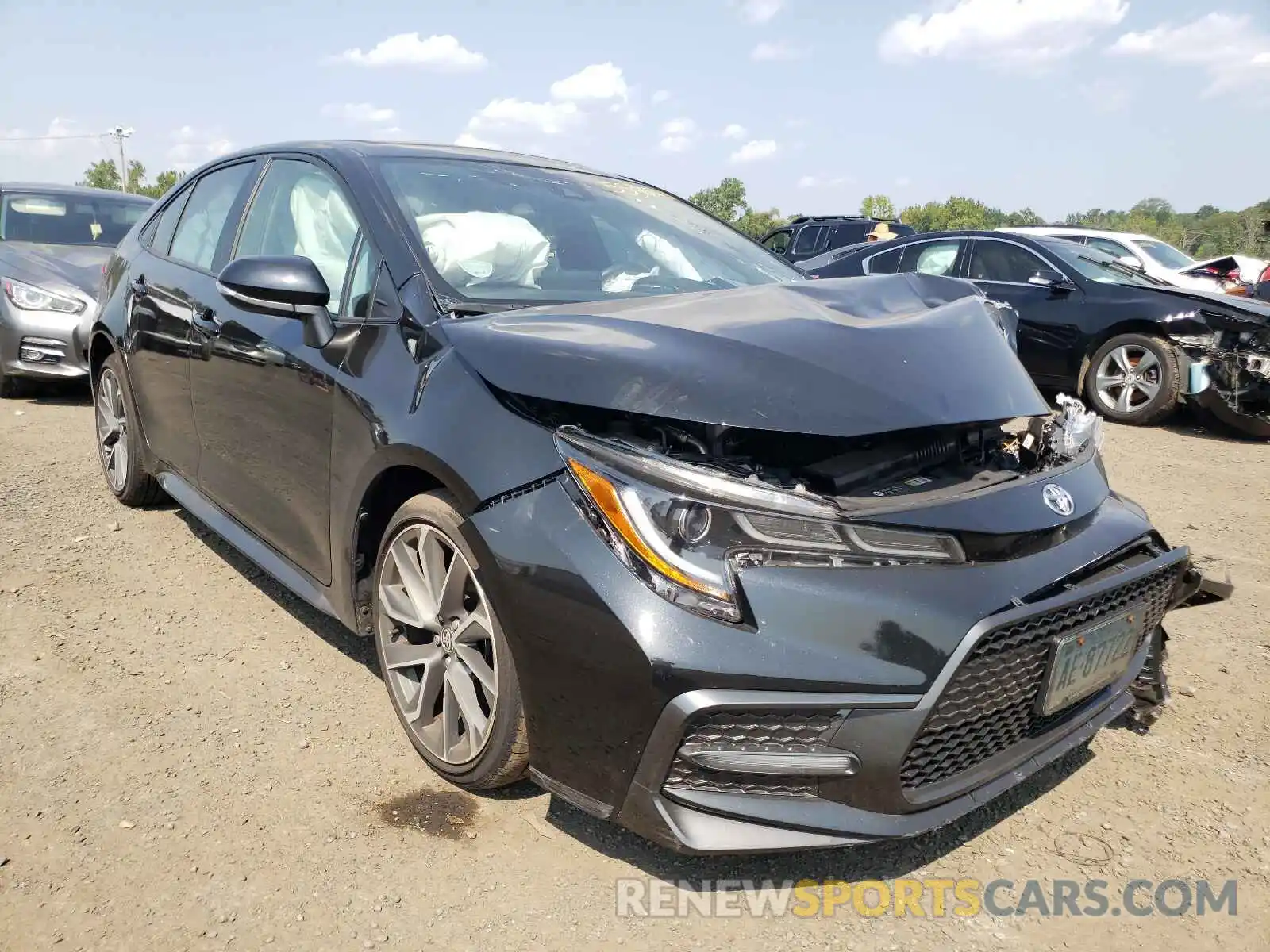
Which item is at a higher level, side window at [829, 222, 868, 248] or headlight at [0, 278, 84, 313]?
side window at [829, 222, 868, 248]

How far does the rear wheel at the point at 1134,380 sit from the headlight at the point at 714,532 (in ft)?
20.3

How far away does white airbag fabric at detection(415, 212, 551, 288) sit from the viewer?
256 centimetres

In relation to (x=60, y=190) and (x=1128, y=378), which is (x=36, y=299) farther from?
(x=1128, y=378)

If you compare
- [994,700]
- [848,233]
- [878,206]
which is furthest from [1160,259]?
[878,206]

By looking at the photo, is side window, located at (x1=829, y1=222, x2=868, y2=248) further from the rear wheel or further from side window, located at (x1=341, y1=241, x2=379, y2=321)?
side window, located at (x1=341, y1=241, x2=379, y2=321)

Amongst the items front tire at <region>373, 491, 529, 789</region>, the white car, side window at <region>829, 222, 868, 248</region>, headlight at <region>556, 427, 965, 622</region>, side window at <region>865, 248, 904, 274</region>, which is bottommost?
front tire at <region>373, 491, 529, 789</region>

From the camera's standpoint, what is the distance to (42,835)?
2.17 meters

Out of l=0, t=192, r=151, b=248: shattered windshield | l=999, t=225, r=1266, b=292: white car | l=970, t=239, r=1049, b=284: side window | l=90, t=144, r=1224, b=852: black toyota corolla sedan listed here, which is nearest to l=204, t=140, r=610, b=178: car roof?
l=90, t=144, r=1224, b=852: black toyota corolla sedan

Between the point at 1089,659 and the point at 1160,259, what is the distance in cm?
1063

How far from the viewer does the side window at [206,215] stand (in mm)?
3514

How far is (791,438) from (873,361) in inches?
11.5

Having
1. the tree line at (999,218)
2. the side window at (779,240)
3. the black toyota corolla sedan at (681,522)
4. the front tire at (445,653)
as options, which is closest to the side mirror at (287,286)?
the black toyota corolla sedan at (681,522)

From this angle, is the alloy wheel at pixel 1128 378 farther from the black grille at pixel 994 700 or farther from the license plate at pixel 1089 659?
the black grille at pixel 994 700

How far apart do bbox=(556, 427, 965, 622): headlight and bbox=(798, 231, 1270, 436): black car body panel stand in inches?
173
